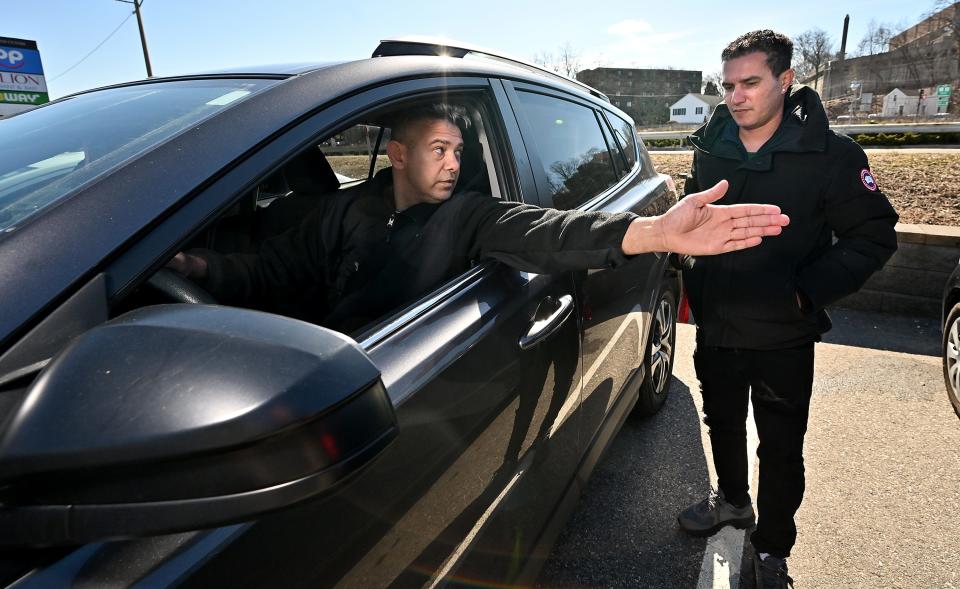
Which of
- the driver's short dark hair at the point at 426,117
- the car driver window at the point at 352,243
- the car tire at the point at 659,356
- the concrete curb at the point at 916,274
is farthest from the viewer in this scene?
the concrete curb at the point at 916,274

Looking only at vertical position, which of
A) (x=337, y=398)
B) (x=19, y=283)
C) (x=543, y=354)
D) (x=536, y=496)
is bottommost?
(x=536, y=496)

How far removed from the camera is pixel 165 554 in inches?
32.9

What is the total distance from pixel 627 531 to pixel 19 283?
7.94ft

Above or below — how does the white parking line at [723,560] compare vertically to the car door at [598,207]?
below

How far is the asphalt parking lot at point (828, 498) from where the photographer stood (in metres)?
2.35

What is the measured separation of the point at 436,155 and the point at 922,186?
836 cm

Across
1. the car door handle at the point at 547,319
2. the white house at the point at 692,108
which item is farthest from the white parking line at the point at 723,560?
the white house at the point at 692,108

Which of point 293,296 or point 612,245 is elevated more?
point 612,245

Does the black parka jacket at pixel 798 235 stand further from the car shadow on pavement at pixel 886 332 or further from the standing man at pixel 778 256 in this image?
the car shadow on pavement at pixel 886 332

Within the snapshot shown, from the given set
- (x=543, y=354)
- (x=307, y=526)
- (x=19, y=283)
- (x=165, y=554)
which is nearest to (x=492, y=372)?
(x=543, y=354)

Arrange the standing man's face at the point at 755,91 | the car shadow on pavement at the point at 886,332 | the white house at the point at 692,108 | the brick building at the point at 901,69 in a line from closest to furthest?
the standing man's face at the point at 755,91
the car shadow on pavement at the point at 886,332
the brick building at the point at 901,69
the white house at the point at 692,108

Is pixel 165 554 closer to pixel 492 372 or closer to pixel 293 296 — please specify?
pixel 492 372

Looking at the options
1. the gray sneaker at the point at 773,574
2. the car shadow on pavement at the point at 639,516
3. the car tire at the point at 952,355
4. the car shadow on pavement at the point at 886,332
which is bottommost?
the car shadow on pavement at the point at 639,516

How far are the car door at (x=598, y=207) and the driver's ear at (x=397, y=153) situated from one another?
1.39ft
